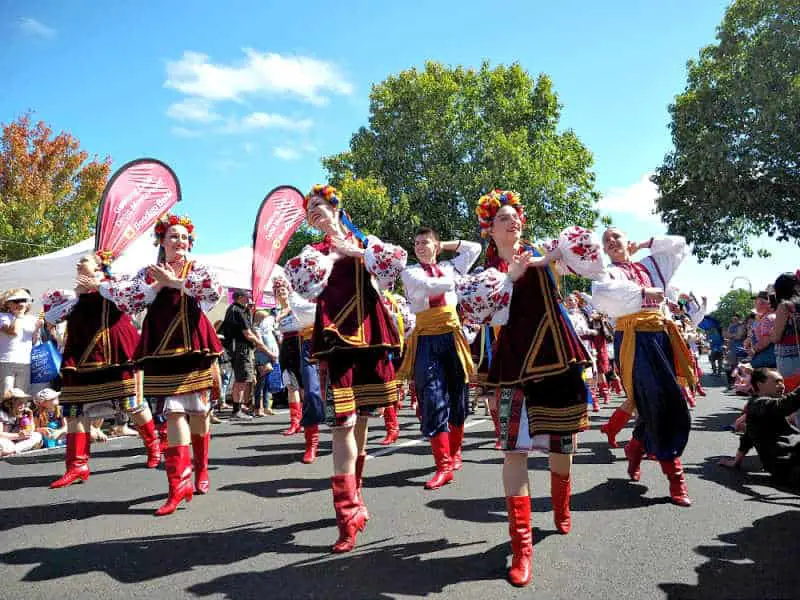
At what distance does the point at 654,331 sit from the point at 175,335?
3674 millimetres

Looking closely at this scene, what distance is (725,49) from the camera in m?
22.0

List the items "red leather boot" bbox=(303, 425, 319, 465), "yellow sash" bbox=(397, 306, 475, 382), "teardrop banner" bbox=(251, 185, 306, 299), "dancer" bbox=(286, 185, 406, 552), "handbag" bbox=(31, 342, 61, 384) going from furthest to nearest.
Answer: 1. "teardrop banner" bbox=(251, 185, 306, 299)
2. "handbag" bbox=(31, 342, 61, 384)
3. "red leather boot" bbox=(303, 425, 319, 465)
4. "yellow sash" bbox=(397, 306, 475, 382)
5. "dancer" bbox=(286, 185, 406, 552)

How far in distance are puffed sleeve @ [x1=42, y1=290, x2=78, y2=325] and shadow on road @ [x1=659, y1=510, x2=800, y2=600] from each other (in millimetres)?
5204

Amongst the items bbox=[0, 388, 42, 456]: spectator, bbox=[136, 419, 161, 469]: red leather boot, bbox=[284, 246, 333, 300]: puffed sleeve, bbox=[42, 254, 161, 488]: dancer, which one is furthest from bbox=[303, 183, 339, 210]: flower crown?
bbox=[0, 388, 42, 456]: spectator

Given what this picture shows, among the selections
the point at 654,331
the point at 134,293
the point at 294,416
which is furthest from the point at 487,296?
the point at 294,416

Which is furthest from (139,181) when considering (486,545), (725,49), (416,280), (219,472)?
(725,49)

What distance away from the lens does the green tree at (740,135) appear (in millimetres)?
19734

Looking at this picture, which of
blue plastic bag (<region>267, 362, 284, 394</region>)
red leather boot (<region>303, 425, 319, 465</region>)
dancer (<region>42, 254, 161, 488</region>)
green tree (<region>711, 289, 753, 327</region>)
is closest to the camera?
dancer (<region>42, 254, 161, 488</region>)

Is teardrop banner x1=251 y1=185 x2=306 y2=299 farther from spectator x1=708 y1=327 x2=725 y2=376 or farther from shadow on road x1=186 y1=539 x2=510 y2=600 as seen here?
spectator x1=708 y1=327 x2=725 y2=376

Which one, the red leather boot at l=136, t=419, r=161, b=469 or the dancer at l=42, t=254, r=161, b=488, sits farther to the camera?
the red leather boot at l=136, t=419, r=161, b=469

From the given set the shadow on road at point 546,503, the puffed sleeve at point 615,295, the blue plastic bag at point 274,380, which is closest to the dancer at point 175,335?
the shadow on road at point 546,503

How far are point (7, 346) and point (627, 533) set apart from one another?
25.7 feet

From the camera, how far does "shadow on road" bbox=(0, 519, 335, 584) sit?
334 centimetres

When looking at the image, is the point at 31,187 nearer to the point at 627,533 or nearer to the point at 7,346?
the point at 7,346
